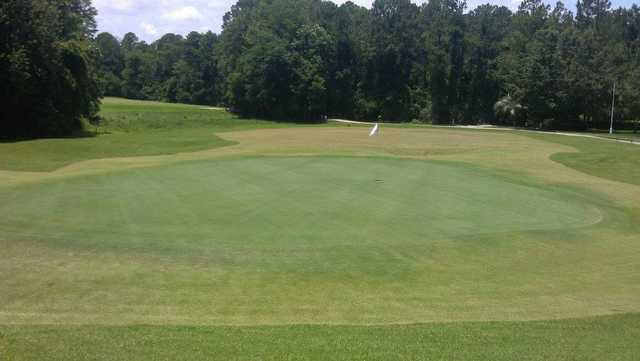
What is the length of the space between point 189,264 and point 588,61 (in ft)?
288

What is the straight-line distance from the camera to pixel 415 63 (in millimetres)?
115125

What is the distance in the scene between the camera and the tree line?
90000 mm

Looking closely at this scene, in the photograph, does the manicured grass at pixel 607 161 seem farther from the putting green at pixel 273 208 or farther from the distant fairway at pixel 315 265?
the putting green at pixel 273 208

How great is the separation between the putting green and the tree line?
43.8 meters

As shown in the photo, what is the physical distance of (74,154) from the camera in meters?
44.4

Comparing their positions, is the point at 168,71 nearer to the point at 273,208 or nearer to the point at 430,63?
the point at 430,63

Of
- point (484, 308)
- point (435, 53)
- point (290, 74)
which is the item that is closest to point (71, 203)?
point (484, 308)

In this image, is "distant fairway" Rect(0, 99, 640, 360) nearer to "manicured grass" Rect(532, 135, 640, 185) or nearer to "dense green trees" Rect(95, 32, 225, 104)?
"manicured grass" Rect(532, 135, 640, 185)

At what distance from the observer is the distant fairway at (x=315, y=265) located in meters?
9.45

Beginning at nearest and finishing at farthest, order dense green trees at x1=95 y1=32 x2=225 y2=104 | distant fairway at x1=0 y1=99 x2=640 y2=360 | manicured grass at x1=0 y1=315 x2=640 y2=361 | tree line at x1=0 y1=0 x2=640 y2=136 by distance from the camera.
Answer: manicured grass at x1=0 y1=315 x2=640 y2=361 → distant fairway at x1=0 y1=99 x2=640 y2=360 → tree line at x1=0 y1=0 x2=640 y2=136 → dense green trees at x1=95 y1=32 x2=225 y2=104

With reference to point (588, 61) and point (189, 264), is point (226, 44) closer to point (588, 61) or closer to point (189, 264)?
point (588, 61)

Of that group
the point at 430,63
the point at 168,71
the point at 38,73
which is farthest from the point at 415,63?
the point at 38,73

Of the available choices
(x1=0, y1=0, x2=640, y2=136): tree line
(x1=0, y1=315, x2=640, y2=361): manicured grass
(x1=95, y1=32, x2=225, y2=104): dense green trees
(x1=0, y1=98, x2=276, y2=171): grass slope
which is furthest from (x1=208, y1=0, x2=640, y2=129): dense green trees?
(x1=0, y1=315, x2=640, y2=361): manicured grass

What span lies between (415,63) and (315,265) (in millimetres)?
104536
